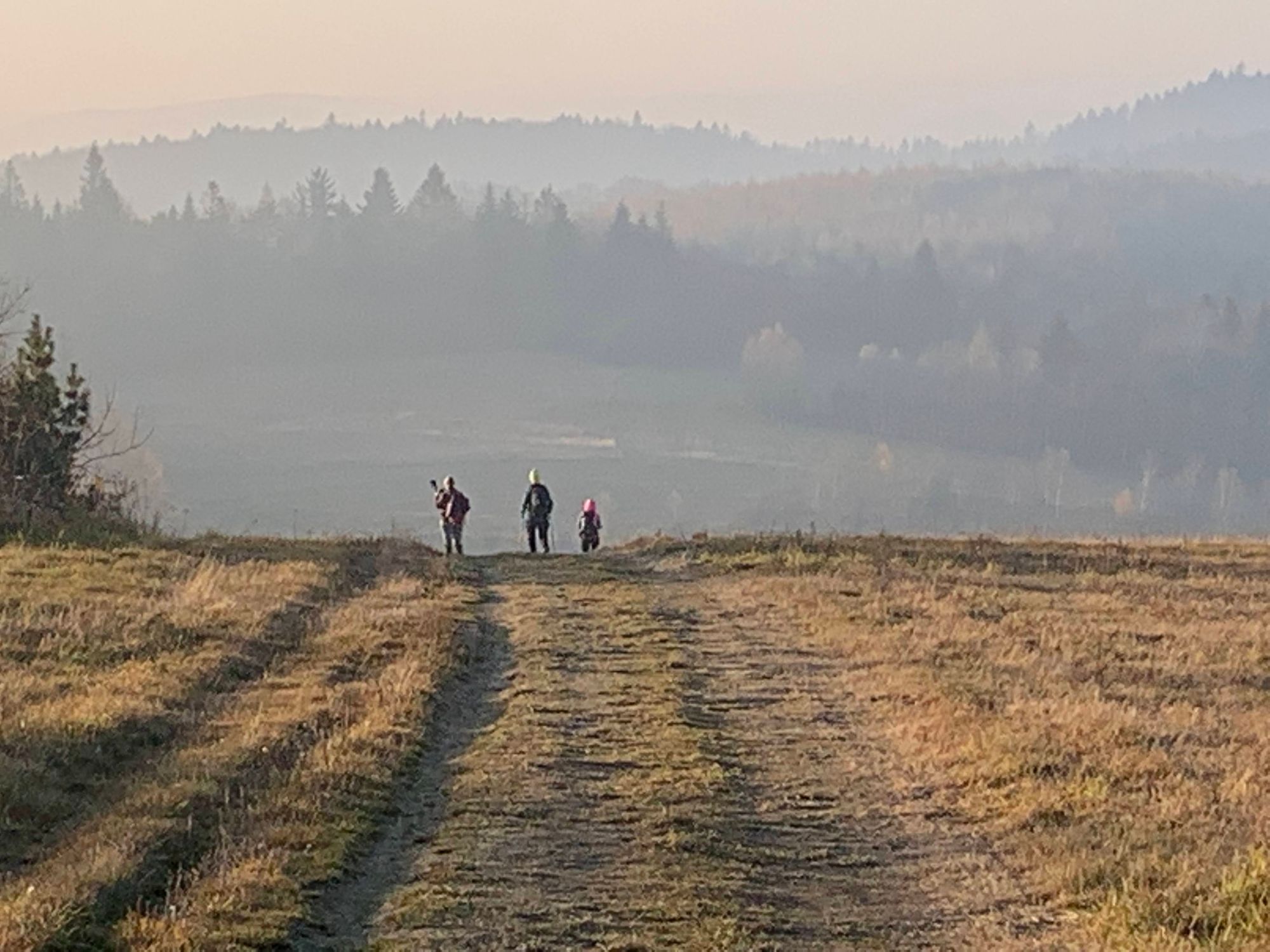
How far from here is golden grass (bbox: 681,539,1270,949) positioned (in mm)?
9727

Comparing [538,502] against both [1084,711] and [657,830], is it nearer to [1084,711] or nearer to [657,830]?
[1084,711]

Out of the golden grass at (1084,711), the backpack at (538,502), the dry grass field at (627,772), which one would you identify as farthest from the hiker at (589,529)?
the dry grass field at (627,772)

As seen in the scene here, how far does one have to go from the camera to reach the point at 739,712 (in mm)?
15578

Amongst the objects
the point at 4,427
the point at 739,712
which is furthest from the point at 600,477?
the point at 739,712

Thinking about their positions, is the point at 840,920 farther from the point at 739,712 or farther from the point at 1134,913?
the point at 739,712

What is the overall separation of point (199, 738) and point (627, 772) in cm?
400

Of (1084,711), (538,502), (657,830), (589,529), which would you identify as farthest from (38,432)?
(657,830)

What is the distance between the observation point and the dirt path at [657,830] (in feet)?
30.6

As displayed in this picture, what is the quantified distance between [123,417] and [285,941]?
16541 cm

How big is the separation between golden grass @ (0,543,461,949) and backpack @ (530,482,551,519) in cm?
945

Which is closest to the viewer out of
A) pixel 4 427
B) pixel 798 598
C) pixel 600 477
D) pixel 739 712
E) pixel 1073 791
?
pixel 1073 791

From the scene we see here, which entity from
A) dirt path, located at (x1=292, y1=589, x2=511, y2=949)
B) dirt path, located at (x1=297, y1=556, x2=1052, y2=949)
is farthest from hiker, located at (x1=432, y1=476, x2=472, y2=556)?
dirt path, located at (x1=297, y1=556, x2=1052, y2=949)

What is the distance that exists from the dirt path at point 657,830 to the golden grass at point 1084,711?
557 millimetres

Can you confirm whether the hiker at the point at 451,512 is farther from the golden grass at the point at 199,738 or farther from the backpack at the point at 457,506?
the golden grass at the point at 199,738
